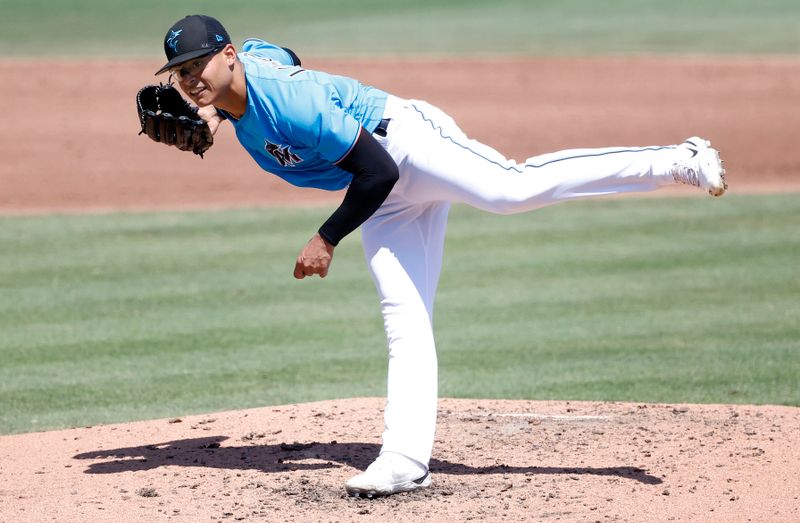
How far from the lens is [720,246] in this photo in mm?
9422

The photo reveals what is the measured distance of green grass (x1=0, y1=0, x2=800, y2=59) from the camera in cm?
2350

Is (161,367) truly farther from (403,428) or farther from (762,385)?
(762,385)

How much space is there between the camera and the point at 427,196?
4.38 metres

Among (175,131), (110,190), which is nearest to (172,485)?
(175,131)

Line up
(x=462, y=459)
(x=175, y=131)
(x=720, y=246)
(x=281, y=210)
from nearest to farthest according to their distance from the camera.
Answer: (x=175, y=131)
(x=462, y=459)
(x=720, y=246)
(x=281, y=210)

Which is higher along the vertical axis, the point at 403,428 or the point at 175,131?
the point at 175,131

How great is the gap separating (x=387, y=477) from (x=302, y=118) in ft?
4.37

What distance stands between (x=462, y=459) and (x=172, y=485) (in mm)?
1189

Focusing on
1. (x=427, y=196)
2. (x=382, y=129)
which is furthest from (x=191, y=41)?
(x=427, y=196)

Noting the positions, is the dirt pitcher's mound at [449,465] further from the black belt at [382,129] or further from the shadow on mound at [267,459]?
the black belt at [382,129]

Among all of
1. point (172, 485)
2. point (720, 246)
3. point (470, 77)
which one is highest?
point (470, 77)

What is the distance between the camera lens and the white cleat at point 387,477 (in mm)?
4324

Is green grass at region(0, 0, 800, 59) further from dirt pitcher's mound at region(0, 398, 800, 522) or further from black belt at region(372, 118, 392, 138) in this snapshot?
black belt at region(372, 118, 392, 138)

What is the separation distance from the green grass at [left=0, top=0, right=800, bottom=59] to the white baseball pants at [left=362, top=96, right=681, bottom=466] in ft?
59.6
